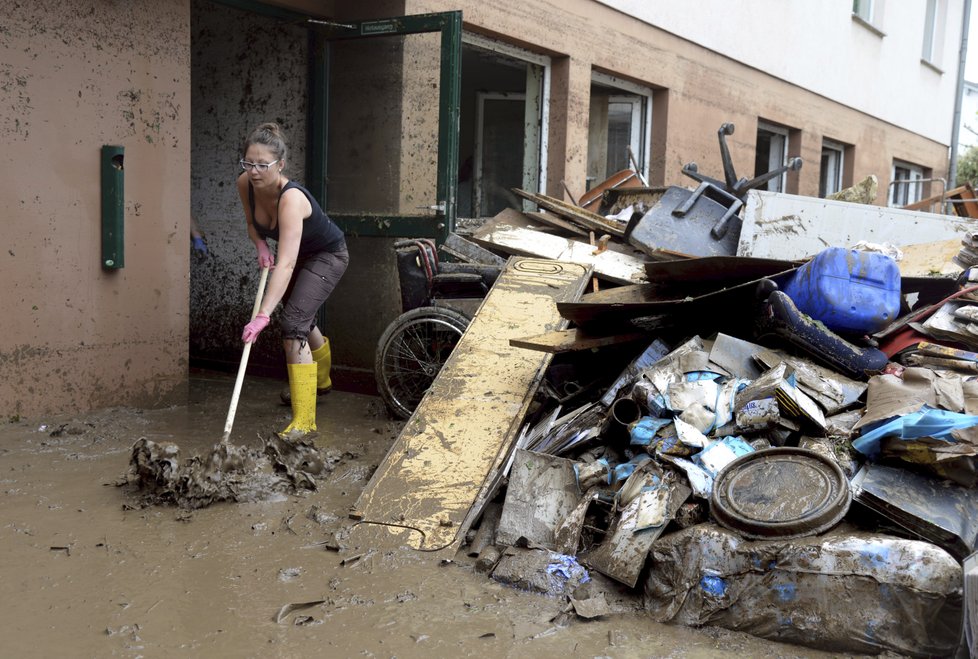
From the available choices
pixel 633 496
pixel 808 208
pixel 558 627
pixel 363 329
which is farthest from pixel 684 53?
pixel 558 627

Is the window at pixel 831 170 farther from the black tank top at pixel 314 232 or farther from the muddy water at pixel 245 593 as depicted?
the muddy water at pixel 245 593

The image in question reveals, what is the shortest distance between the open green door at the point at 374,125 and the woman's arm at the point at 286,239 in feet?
5.46

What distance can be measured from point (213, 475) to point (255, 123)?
395 cm

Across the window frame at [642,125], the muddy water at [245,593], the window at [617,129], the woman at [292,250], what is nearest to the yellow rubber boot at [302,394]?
the woman at [292,250]

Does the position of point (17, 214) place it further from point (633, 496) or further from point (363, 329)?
point (633, 496)

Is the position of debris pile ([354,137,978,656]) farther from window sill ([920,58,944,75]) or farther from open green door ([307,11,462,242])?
window sill ([920,58,944,75])

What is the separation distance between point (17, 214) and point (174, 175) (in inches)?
41.5

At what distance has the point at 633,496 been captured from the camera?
3350 millimetres

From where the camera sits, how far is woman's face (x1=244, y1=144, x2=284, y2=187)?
442 centimetres

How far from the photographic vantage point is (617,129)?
9531 mm

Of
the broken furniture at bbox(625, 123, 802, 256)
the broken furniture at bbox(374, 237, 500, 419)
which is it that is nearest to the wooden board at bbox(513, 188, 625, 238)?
the broken furniture at bbox(625, 123, 802, 256)

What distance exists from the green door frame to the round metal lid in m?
3.16

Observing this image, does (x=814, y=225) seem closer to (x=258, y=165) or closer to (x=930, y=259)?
(x=930, y=259)

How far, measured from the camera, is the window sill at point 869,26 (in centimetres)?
1309
